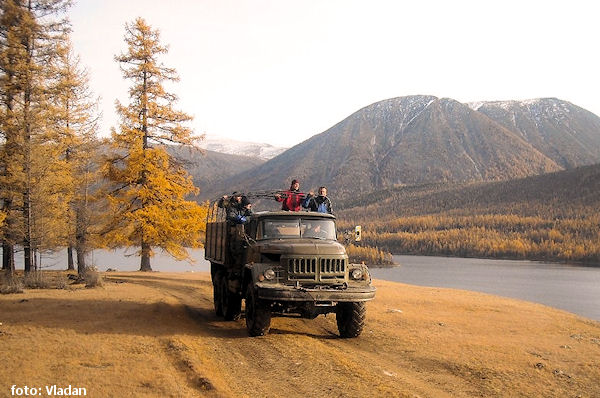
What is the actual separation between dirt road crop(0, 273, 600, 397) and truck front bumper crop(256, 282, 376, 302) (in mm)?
974

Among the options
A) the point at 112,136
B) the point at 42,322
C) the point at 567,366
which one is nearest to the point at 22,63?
the point at 112,136

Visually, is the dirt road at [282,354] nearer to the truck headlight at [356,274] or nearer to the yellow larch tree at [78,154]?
the truck headlight at [356,274]

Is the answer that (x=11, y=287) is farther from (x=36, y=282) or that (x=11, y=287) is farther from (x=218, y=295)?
(x=218, y=295)

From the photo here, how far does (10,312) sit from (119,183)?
17.8m

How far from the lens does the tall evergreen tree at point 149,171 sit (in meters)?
29.5

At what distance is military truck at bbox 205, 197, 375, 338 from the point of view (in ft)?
35.9

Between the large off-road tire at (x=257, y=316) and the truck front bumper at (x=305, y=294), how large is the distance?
1.40 ft

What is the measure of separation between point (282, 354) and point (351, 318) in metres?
2.33

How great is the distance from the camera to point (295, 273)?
11.1 metres

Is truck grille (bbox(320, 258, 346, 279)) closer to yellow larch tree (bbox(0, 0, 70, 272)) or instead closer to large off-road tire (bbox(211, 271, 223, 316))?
large off-road tire (bbox(211, 271, 223, 316))

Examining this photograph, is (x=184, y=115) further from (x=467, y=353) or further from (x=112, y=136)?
(x=467, y=353)

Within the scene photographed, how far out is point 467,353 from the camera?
10.8 metres

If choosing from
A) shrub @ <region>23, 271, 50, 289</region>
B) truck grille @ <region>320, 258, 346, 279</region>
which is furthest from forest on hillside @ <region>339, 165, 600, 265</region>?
truck grille @ <region>320, 258, 346, 279</region>

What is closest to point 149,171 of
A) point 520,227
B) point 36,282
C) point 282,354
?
point 36,282
